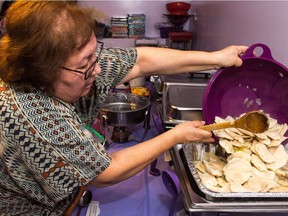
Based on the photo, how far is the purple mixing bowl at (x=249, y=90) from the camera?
0.82 m

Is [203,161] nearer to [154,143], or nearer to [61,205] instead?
[154,143]

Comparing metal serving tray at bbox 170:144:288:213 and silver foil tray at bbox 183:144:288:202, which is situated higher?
silver foil tray at bbox 183:144:288:202

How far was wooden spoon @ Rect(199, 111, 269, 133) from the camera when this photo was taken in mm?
707

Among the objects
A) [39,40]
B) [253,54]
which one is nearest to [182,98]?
[253,54]

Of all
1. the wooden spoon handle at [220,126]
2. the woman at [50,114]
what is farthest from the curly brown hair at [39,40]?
the wooden spoon handle at [220,126]

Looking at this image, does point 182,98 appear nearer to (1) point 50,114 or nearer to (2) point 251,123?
(2) point 251,123

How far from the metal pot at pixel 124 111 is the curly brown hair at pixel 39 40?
55 centimetres

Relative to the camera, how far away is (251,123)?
2.38 ft

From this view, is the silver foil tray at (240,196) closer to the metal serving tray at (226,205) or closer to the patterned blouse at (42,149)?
the metal serving tray at (226,205)

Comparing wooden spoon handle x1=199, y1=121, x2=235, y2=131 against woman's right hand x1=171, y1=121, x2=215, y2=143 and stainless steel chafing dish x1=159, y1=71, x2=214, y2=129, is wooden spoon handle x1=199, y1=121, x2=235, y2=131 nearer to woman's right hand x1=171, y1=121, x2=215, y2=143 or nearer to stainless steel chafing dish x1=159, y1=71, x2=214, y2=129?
woman's right hand x1=171, y1=121, x2=215, y2=143

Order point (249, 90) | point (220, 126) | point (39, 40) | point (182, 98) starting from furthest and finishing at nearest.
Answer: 1. point (182, 98)
2. point (249, 90)
3. point (220, 126)
4. point (39, 40)

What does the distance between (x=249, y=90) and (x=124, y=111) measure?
1.73ft

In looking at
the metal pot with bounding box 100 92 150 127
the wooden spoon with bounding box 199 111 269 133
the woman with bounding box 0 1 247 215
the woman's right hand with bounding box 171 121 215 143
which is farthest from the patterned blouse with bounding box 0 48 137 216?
the metal pot with bounding box 100 92 150 127

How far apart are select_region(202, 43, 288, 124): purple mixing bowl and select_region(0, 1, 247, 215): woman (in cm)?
16
